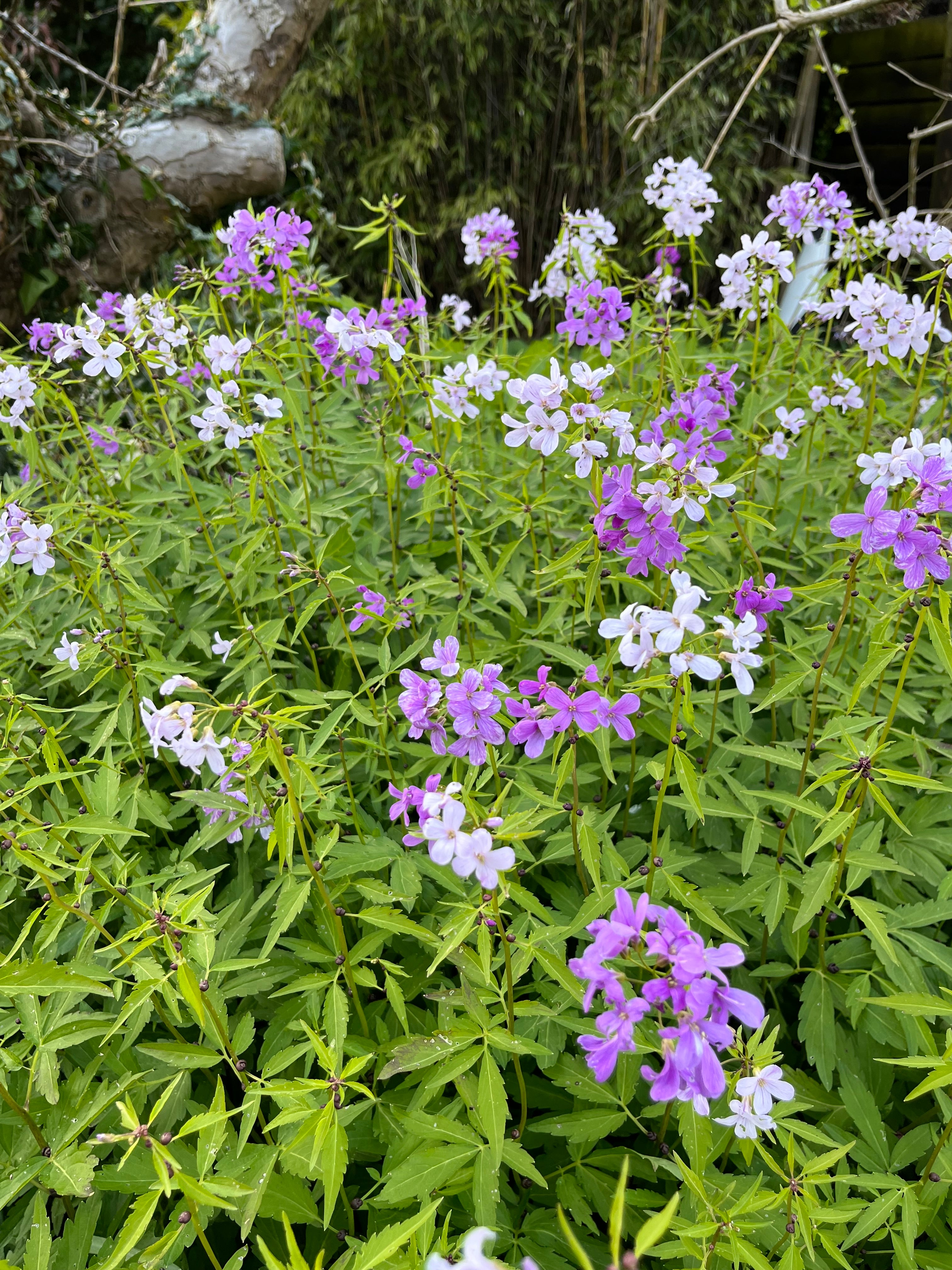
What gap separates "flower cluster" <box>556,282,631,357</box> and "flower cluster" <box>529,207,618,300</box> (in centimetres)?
12

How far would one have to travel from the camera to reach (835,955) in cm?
154

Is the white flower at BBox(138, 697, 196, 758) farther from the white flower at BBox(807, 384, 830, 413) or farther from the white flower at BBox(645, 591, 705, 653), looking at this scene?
the white flower at BBox(807, 384, 830, 413)

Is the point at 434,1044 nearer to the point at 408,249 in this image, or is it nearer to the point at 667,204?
the point at 667,204

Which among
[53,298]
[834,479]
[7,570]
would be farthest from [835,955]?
[53,298]

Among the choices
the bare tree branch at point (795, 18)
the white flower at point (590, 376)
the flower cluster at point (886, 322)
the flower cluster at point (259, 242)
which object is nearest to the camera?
the white flower at point (590, 376)

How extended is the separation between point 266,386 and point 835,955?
184 centimetres

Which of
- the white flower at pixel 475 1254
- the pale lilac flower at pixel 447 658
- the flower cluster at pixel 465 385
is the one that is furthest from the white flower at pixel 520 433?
the white flower at pixel 475 1254

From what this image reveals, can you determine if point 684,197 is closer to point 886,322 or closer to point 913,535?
point 886,322

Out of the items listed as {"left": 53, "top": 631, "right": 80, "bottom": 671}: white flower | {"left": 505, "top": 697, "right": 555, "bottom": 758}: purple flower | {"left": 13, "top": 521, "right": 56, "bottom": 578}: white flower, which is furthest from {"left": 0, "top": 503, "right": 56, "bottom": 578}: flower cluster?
{"left": 505, "top": 697, "right": 555, "bottom": 758}: purple flower

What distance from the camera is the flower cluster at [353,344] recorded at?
181cm

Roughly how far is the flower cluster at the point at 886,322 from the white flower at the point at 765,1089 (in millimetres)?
1587

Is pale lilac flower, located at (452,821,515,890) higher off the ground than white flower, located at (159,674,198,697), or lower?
lower

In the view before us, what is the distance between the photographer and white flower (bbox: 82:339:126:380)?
5.78 ft

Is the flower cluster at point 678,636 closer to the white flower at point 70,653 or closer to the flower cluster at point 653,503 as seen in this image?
the flower cluster at point 653,503
